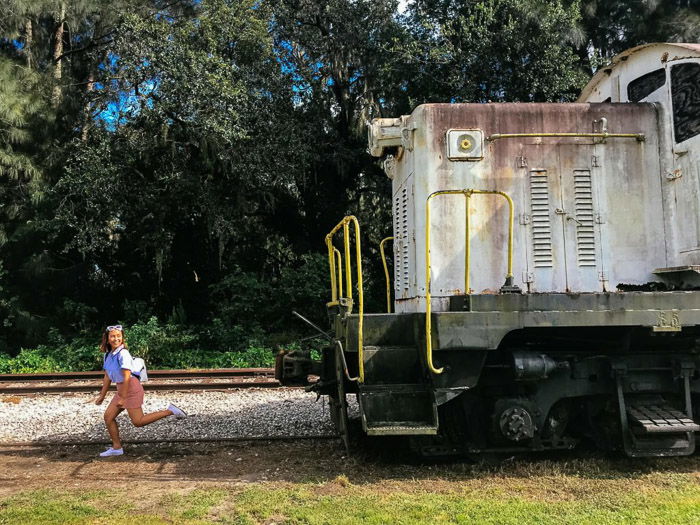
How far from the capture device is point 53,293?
15195 mm

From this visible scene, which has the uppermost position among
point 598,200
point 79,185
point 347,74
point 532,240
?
point 347,74

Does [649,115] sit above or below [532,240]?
above

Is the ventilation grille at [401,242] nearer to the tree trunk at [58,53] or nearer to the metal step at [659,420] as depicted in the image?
the metal step at [659,420]

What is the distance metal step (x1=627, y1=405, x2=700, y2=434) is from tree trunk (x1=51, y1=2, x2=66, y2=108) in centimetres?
1527

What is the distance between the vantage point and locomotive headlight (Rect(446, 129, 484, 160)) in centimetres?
548

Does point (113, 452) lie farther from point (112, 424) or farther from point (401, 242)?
point (401, 242)

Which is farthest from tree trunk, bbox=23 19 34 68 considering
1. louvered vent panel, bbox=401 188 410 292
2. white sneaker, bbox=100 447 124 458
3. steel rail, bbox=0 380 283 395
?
louvered vent panel, bbox=401 188 410 292

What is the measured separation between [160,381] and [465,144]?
253 inches

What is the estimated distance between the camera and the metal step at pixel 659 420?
467 cm

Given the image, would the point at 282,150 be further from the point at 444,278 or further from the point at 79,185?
the point at 444,278

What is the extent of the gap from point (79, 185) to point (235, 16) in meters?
5.19

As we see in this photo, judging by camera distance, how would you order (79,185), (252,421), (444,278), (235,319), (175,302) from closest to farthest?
(444,278) < (252,421) < (79,185) < (235,319) < (175,302)

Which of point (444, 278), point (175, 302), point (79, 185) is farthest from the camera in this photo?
point (175, 302)

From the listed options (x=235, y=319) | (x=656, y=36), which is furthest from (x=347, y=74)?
(x=656, y=36)
